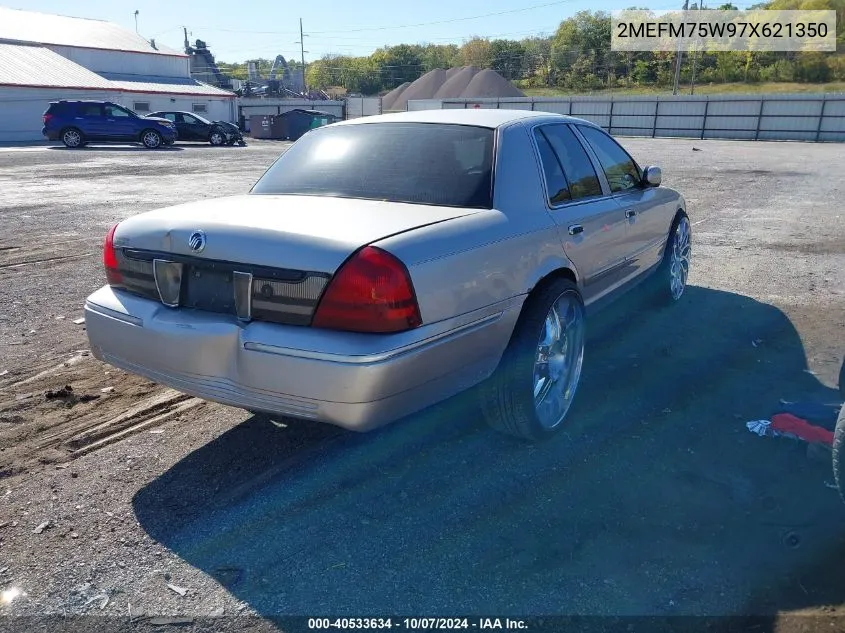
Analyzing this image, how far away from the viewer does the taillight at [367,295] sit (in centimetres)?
275

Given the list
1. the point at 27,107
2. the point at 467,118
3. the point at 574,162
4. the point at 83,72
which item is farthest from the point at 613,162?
the point at 83,72

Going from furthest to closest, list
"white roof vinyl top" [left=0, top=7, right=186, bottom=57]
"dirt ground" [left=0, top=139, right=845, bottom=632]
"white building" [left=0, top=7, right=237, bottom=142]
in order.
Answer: "white roof vinyl top" [left=0, top=7, right=186, bottom=57] → "white building" [left=0, top=7, right=237, bottom=142] → "dirt ground" [left=0, top=139, right=845, bottom=632]

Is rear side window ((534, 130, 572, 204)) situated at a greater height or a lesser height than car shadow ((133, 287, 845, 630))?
greater

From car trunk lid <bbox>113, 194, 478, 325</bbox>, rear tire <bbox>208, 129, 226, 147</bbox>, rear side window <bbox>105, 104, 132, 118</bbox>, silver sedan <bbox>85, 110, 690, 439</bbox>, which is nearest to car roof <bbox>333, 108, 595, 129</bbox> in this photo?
silver sedan <bbox>85, 110, 690, 439</bbox>

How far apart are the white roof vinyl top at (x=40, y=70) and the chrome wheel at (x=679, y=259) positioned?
35.6 meters

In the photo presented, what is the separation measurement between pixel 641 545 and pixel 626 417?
4.07 ft

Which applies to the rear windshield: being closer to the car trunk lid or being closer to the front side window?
the car trunk lid

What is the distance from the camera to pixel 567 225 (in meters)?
3.87

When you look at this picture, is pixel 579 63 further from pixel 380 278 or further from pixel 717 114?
pixel 380 278

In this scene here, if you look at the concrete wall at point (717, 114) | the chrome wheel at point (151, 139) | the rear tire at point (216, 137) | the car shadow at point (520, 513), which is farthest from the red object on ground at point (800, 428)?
the concrete wall at point (717, 114)

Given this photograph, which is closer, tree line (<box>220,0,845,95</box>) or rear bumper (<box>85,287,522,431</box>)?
rear bumper (<box>85,287,522,431</box>)

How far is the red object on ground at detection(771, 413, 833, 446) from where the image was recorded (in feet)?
11.4

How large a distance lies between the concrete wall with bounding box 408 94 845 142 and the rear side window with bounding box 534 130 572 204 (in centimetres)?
3904

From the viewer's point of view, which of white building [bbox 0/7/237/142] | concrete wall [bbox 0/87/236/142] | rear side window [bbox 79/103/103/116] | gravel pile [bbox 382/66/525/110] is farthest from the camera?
gravel pile [bbox 382/66/525/110]
